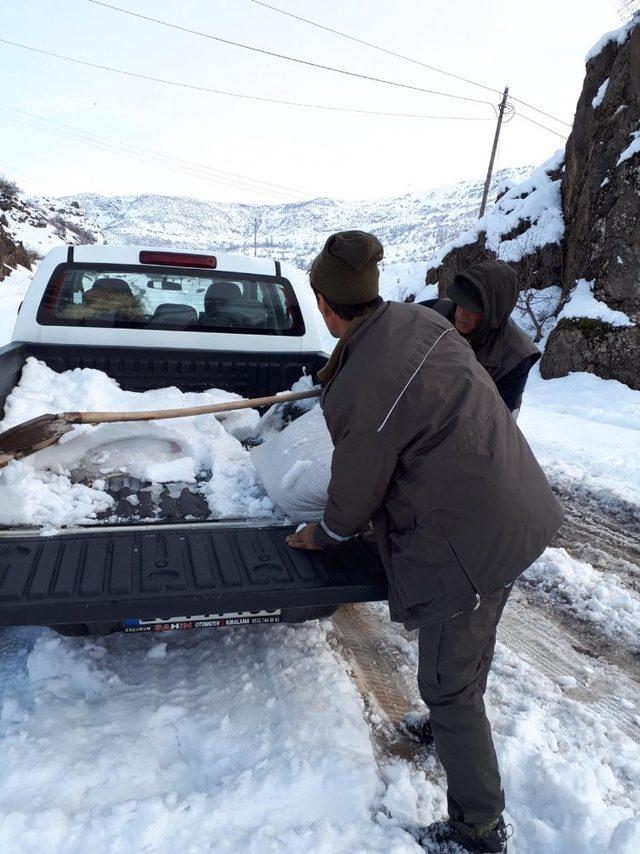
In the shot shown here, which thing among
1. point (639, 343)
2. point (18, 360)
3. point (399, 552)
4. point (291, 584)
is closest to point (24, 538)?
point (291, 584)

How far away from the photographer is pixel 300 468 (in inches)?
96.7

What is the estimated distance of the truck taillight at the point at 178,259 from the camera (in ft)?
12.6

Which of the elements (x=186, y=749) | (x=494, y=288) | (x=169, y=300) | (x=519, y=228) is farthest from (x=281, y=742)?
(x=519, y=228)

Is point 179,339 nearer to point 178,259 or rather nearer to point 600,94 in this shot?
point 178,259

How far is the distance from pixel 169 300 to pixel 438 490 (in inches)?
123

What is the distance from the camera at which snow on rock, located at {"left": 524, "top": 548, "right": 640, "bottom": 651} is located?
2.90 m

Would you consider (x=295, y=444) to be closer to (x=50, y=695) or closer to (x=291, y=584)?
(x=291, y=584)

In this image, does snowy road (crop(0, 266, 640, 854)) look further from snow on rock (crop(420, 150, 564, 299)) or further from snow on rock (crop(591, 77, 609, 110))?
snow on rock (crop(591, 77, 609, 110))

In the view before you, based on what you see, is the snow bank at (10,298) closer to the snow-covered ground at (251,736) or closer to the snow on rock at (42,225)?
the snow on rock at (42,225)

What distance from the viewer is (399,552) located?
170cm

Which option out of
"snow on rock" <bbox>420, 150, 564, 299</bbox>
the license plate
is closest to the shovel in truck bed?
the license plate

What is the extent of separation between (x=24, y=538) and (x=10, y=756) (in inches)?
27.2

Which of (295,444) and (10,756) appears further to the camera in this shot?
(295,444)

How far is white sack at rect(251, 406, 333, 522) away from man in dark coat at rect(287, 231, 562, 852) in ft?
1.98
